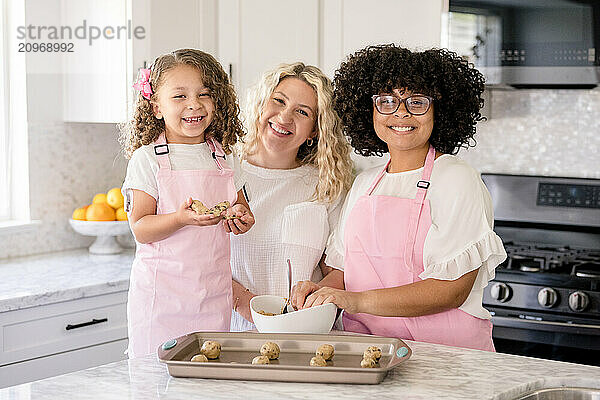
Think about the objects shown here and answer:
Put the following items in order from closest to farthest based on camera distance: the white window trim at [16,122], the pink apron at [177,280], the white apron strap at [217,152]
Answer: the pink apron at [177,280] < the white apron strap at [217,152] < the white window trim at [16,122]

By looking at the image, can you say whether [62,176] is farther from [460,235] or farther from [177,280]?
[460,235]

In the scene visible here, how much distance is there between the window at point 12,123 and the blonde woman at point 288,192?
4.46 ft

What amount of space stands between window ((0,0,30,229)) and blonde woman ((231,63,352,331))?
53.5 inches

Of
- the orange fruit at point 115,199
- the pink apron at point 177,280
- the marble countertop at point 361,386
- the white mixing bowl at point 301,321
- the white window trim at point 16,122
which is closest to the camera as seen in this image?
the marble countertop at point 361,386

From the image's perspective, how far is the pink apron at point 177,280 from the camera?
205 centimetres

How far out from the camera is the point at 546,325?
267 cm

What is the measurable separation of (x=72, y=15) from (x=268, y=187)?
1425 millimetres

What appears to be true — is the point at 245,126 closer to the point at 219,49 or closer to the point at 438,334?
the point at 438,334

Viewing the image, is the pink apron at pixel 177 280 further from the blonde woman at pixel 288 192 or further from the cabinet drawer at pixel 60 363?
the cabinet drawer at pixel 60 363

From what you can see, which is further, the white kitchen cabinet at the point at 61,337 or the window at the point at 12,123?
the window at the point at 12,123

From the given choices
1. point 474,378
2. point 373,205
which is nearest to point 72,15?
point 373,205

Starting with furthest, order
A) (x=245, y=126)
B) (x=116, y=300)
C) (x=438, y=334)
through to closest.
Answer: (x=116, y=300), (x=245, y=126), (x=438, y=334)

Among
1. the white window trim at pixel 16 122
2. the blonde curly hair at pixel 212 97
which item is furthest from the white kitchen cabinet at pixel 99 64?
the blonde curly hair at pixel 212 97

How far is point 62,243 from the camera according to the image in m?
3.43
